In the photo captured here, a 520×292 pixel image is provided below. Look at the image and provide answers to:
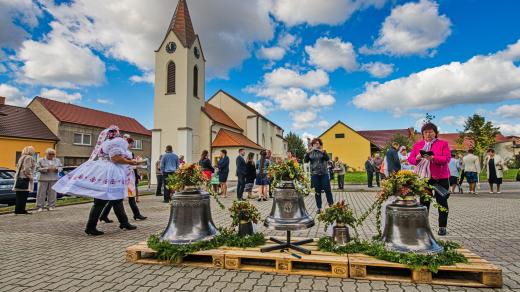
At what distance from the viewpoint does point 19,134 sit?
30.3 meters

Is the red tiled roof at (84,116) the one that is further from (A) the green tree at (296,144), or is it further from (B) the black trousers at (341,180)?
(A) the green tree at (296,144)

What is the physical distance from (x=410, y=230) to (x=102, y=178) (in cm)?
529

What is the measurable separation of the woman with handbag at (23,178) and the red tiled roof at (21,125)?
25274mm

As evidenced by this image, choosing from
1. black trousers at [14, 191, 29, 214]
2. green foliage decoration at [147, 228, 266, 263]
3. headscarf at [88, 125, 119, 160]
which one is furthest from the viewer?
black trousers at [14, 191, 29, 214]

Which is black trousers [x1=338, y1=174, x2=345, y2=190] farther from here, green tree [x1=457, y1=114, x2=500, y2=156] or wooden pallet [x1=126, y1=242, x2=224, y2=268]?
green tree [x1=457, y1=114, x2=500, y2=156]

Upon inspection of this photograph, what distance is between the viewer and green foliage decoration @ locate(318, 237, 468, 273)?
3475 mm

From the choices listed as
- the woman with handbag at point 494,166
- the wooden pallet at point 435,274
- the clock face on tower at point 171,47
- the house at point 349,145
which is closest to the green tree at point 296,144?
the house at point 349,145

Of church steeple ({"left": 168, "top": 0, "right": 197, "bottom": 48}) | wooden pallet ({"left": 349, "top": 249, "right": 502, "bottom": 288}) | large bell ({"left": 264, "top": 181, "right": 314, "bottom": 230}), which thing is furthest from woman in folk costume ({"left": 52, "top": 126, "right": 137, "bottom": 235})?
church steeple ({"left": 168, "top": 0, "right": 197, "bottom": 48})

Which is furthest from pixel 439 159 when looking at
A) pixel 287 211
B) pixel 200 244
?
pixel 200 244

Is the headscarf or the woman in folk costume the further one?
the headscarf

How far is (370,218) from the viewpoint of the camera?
8203 millimetres

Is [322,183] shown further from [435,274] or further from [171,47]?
[171,47]

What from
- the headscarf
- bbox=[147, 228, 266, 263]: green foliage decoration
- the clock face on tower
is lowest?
bbox=[147, 228, 266, 263]: green foliage decoration

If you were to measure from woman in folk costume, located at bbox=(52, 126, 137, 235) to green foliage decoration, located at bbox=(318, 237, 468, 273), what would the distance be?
4241 mm
